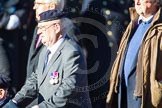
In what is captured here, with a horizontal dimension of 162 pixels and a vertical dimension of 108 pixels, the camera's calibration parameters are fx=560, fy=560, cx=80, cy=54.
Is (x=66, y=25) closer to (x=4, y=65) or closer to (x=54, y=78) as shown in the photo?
(x=54, y=78)

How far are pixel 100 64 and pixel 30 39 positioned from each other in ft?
2.33

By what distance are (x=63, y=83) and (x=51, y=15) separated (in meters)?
0.59

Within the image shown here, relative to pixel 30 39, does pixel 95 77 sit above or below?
below

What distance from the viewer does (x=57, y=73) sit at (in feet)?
13.5

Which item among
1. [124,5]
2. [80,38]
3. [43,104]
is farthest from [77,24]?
[43,104]

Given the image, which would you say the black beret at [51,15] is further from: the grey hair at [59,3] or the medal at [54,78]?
the medal at [54,78]

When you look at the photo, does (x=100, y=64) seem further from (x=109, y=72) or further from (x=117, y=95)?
(x=117, y=95)

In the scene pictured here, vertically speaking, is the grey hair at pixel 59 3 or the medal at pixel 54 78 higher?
the grey hair at pixel 59 3

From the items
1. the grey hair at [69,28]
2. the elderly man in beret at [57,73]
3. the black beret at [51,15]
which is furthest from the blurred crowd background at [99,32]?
the elderly man in beret at [57,73]

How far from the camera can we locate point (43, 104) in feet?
12.9

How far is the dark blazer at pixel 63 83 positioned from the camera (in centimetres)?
396

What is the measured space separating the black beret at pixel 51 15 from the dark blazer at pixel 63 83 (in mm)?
186

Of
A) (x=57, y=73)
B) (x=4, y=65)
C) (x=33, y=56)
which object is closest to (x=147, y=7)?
(x=57, y=73)

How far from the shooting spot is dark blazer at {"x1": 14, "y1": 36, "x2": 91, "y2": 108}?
13.0ft
